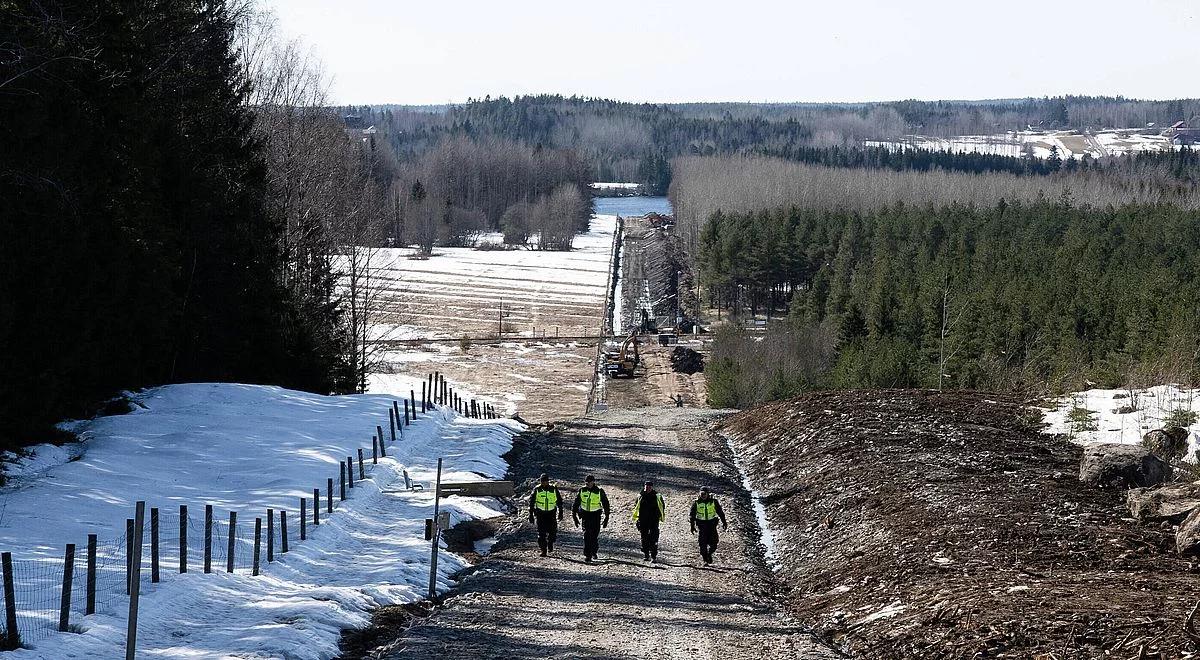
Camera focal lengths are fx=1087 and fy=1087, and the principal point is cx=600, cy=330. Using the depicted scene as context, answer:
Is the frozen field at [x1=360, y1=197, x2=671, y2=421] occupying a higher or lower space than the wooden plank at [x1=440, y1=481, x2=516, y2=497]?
lower

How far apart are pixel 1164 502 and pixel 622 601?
8.20 meters

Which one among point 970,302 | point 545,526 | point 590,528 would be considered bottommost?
point 545,526

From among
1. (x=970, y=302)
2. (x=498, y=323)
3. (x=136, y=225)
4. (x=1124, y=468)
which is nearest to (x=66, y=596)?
(x=136, y=225)

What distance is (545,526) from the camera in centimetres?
1864

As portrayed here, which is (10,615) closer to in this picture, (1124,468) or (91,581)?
(91,581)

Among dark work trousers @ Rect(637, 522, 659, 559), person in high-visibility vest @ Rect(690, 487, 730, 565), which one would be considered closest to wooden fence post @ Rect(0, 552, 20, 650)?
dark work trousers @ Rect(637, 522, 659, 559)

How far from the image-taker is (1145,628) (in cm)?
1101

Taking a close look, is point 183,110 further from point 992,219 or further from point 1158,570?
point 992,219

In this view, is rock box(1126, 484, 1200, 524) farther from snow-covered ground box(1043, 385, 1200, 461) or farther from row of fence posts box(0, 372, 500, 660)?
row of fence posts box(0, 372, 500, 660)

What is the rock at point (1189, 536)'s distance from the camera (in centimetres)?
1413

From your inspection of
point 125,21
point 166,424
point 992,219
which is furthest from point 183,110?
point 992,219

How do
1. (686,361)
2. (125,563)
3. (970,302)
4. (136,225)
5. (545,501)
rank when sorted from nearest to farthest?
(125,563)
(545,501)
(136,225)
(970,302)
(686,361)

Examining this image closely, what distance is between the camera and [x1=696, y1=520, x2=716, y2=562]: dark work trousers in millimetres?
18062

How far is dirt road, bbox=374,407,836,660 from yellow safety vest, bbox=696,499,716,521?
83 centimetres
